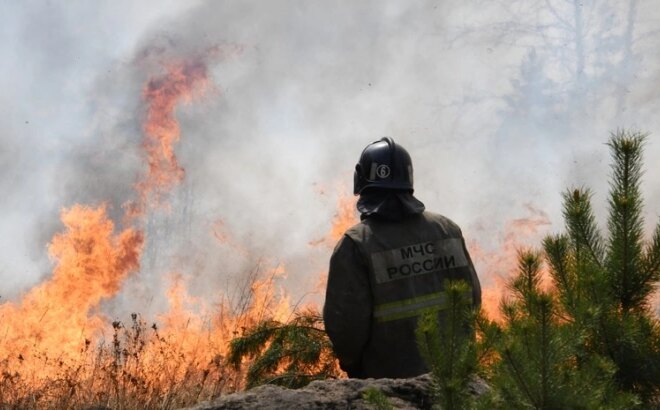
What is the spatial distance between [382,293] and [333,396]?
58.6 inches

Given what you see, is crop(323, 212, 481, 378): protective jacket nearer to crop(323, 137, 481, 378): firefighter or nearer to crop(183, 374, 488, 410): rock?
crop(323, 137, 481, 378): firefighter

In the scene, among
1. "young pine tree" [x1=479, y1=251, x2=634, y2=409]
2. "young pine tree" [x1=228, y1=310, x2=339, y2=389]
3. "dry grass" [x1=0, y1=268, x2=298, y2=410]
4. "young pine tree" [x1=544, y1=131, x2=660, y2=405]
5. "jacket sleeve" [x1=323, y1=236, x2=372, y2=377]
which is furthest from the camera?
"dry grass" [x1=0, y1=268, x2=298, y2=410]

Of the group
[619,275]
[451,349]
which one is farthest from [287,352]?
[451,349]

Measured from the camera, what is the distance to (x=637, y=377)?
111 inches

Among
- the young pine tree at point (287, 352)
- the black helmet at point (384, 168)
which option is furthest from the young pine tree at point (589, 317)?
the young pine tree at point (287, 352)

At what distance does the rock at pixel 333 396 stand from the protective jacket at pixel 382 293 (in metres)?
1.28

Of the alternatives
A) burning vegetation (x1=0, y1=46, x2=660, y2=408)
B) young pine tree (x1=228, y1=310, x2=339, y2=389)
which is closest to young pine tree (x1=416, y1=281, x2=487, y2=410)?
burning vegetation (x1=0, y1=46, x2=660, y2=408)

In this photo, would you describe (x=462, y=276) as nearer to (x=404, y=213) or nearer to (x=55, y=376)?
(x=404, y=213)

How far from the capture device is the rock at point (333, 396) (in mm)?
2939

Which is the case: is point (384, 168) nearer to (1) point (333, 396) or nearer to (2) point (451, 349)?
(1) point (333, 396)

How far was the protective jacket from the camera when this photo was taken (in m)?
4.37

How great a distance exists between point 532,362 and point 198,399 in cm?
464

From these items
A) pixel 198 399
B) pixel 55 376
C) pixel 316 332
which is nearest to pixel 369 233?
pixel 316 332

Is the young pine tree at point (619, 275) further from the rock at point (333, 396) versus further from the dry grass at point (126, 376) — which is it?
the dry grass at point (126, 376)
